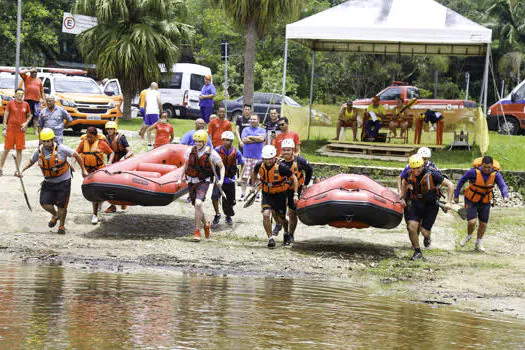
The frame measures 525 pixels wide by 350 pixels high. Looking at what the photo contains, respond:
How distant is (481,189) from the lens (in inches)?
511


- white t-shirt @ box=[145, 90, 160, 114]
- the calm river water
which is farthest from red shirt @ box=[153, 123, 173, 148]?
the calm river water

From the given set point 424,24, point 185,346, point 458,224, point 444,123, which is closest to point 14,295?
point 185,346

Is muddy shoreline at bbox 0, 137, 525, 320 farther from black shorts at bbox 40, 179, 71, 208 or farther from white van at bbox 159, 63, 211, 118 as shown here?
white van at bbox 159, 63, 211, 118

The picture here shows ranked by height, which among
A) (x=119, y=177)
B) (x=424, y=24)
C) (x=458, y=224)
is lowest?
(x=458, y=224)

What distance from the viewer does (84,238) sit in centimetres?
1283

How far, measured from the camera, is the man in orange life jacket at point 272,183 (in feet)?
40.9

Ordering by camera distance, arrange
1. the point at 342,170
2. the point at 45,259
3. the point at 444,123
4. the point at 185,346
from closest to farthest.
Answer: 1. the point at 185,346
2. the point at 45,259
3. the point at 342,170
4. the point at 444,123

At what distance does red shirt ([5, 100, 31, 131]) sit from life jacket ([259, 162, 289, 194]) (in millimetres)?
6566

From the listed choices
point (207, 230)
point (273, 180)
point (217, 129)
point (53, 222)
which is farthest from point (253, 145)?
point (53, 222)

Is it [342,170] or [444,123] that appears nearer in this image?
[342,170]

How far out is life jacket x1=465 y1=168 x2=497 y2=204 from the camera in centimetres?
1288

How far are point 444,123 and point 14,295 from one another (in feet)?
48.8

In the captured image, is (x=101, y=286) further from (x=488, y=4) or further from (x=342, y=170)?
(x=488, y=4)

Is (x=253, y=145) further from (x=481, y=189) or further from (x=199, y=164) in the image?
(x=481, y=189)
